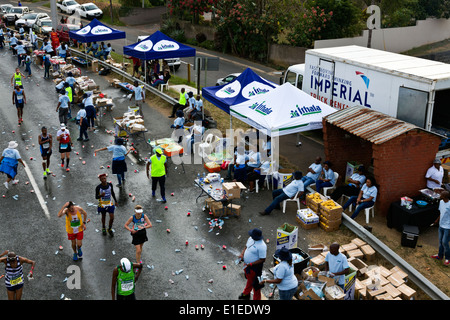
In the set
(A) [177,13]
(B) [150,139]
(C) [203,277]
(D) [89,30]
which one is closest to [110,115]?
(B) [150,139]

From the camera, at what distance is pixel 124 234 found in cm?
1342

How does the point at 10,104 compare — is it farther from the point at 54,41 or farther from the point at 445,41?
the point at 445,41

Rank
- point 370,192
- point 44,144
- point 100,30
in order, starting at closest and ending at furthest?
point 370,192 < point 44,144 < point 100,30

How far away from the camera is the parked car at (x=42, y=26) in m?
41.9

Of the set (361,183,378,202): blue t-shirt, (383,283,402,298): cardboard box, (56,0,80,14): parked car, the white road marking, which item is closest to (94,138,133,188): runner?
the white road marking

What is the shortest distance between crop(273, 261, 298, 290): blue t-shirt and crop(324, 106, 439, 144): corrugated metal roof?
5.77 meters

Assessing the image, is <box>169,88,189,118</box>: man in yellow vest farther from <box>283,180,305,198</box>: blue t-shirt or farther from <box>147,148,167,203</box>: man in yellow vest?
<box>283,180,305,198</box>: blue t-shirt

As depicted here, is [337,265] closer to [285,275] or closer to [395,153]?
[285,275]

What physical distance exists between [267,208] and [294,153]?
545 cm

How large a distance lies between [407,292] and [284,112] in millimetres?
7212

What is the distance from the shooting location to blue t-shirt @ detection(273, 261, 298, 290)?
966 cm

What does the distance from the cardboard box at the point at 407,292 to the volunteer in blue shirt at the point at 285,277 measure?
2.54 meters

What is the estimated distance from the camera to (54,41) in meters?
34.8

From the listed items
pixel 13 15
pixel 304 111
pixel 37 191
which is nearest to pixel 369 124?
pixel 304 111
